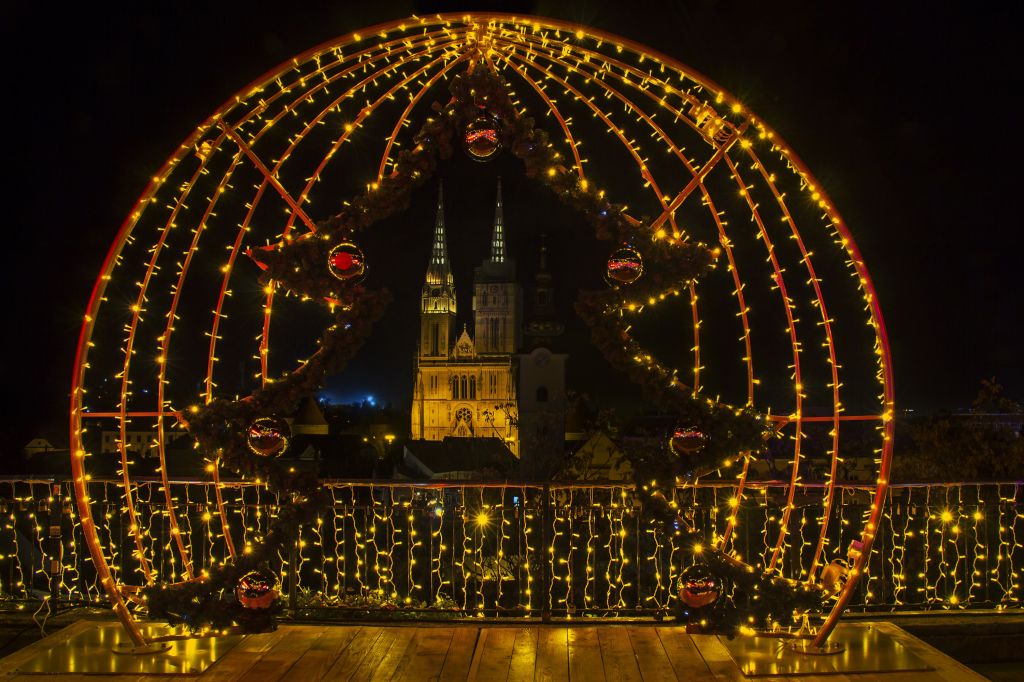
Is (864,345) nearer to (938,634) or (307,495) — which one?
(938,634)

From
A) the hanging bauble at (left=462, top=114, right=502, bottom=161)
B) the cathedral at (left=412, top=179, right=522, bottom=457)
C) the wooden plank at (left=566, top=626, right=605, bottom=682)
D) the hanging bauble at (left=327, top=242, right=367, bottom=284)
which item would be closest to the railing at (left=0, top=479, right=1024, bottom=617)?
the wooden plank at (left=566, top=626, right=605, bottom=682)

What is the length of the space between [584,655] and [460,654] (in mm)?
674

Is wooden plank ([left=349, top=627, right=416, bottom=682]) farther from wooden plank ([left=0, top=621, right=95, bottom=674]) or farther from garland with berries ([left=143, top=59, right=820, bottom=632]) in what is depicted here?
wooden plank ([left=0, top=621, right=95, bottom=674])

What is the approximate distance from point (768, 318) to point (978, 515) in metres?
11.7

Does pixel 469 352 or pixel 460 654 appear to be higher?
pixel 469 352

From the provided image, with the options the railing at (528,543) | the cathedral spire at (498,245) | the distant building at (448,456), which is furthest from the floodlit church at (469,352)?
Result: the railing at (528,543)

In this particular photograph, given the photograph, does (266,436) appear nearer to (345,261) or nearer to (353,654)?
(345,261)

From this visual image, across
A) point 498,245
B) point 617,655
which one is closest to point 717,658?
point 617,655

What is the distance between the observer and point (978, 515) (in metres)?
6.05

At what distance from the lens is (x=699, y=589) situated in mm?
4859

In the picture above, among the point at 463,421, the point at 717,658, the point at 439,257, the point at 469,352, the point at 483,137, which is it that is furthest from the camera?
the point at 469,352

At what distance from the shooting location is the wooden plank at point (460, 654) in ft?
14.9

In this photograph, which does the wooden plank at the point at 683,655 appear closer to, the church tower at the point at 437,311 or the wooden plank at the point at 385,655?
the wooden plank at the point at 385,655

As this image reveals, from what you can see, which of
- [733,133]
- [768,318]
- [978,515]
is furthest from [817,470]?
[733,133]
